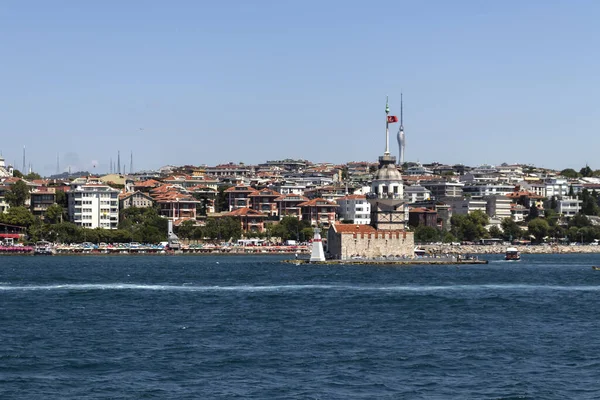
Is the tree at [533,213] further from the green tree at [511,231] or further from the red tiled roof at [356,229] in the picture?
the red tiled roof at [356,229]

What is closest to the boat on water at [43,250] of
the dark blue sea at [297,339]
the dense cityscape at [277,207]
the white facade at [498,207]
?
the dense cityscape at [277,207]

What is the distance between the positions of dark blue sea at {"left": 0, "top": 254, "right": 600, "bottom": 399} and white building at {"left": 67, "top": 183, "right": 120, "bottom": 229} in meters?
58.1

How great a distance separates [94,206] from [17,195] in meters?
9.00

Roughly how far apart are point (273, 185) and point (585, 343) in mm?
115506

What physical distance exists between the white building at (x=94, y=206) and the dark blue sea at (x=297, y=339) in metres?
58.1

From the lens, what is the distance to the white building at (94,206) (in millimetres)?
116750

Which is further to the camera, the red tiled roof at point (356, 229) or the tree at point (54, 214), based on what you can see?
the tree at point (54, 214)

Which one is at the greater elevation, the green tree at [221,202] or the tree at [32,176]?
the tree at [32,176]

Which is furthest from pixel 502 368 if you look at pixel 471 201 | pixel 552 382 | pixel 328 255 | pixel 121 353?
pixel 471 201

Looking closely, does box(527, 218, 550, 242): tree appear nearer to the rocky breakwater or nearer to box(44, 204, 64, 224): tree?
the rocky breakwater

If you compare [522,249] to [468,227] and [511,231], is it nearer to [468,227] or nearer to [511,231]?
[468,227]

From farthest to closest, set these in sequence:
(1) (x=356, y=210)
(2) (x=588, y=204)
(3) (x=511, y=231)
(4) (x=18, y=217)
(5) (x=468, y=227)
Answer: (2) (x=588, y=204) < (3) (x=511, y=231) < (5) (x=468, y=227) < (1) (x=356, y=210) < (4) (x=18, y=217)

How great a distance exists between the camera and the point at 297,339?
33625 millimetres

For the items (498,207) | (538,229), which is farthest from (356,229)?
(498,207)
